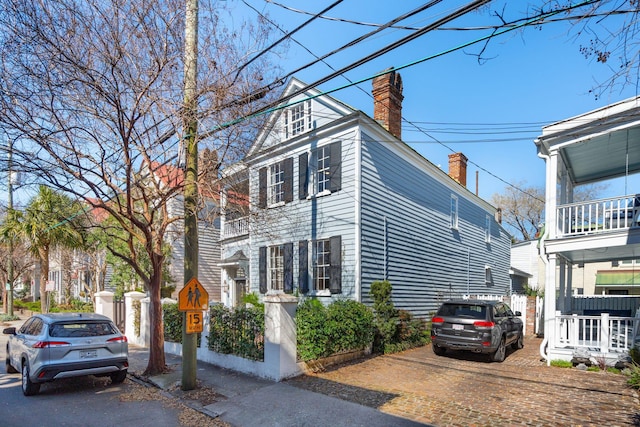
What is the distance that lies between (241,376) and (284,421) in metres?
2.96

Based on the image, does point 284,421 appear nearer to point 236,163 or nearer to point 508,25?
point 236,163

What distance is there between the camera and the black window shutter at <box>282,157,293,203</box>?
1462 cm

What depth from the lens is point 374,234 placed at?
13.1 metres

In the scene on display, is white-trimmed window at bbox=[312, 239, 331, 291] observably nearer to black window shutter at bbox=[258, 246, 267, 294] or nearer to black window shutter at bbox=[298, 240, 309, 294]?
black window shutter at bbox=[298, 240, 309, 294]

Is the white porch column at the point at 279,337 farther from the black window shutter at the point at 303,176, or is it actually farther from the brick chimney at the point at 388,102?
the brick chimney at the point at 388,102

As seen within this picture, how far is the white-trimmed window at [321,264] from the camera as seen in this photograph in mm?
13258

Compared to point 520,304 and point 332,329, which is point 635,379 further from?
point 520,304

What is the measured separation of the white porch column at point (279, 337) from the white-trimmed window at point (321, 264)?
4571 mm

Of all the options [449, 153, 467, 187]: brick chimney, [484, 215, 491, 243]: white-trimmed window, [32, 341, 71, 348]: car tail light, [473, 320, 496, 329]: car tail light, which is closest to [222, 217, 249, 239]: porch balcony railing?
[32, 341, 71, 348]: car tail light

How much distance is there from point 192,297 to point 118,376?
2780mm

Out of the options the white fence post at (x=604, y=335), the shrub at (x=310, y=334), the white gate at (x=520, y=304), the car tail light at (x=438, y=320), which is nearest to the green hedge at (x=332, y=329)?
the shrub at (x=310, y=334)

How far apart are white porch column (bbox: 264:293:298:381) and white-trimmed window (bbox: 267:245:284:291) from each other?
20.5 feet

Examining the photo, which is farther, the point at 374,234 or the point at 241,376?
the point at 374,234

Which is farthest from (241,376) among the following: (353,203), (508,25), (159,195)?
(508,25)
